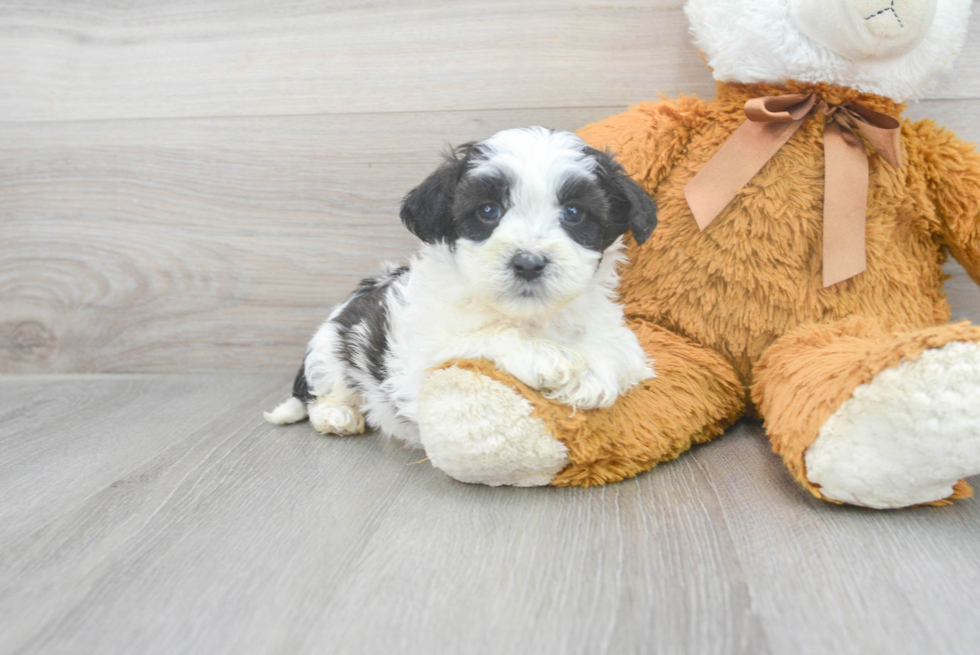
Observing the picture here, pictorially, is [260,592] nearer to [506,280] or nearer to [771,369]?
[506,280]

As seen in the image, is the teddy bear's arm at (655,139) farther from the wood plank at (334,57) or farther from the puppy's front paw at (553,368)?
the puppy's front paw at (553,368)

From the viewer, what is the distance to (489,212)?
1200 millimetres

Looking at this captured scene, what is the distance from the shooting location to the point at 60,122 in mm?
2010

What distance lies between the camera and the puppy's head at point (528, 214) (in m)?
1.14

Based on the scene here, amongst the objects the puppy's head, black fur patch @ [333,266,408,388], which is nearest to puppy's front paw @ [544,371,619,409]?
the puppy's head

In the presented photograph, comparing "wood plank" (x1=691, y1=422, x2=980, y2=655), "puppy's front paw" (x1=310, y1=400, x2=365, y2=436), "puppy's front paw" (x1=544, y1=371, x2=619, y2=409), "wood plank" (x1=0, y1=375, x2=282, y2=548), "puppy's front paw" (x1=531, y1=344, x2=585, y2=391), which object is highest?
"puppy's front paw" (x1=531, y1=344, x2=585, y2=391)

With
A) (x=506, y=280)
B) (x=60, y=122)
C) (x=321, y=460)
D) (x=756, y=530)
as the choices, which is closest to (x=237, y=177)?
(x=60, y=122)

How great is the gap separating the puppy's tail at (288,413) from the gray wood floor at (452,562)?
8.4 inches

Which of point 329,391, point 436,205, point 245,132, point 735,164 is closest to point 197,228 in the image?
point 245,132

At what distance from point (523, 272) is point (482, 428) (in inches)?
10.3

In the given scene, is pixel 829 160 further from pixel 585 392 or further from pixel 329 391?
pixel 329 391

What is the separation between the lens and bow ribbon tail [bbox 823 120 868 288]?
1.38 m

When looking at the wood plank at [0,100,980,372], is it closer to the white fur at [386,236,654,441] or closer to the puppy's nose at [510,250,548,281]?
the white fur at [386,236,654,441]

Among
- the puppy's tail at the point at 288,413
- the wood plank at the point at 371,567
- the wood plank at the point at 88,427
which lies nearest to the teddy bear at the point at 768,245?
the wood plank at the point at 371,567
